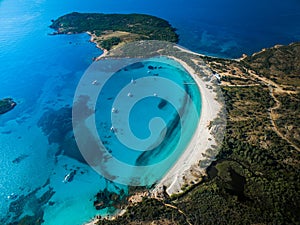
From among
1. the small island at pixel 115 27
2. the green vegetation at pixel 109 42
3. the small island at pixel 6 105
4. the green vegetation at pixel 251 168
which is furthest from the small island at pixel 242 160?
the small island at pixel 6 105

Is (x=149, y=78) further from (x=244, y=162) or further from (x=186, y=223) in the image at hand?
(x=186, y=223)

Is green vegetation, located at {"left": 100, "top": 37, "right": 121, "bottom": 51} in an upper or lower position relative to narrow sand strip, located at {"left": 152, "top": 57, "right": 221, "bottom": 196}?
upper

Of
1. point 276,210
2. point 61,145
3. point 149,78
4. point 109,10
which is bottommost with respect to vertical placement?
point 61,145

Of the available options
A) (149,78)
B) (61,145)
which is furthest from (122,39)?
(61,145)

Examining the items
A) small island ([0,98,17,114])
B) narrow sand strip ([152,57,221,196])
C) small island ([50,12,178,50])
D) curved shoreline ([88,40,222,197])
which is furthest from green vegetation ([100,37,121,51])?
narrow sand strip ([152,57,221,196])

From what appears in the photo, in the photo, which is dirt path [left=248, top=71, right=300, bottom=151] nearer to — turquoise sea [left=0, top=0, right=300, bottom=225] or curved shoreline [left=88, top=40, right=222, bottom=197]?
curved shoreline [left=88, top=40, right=222, bottom=197]

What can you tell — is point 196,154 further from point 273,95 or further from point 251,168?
point 273,95
